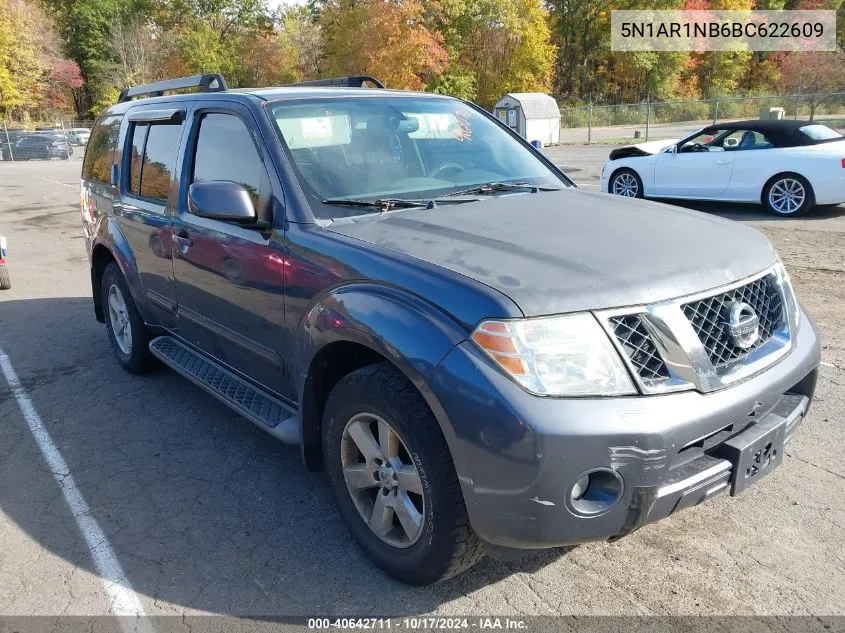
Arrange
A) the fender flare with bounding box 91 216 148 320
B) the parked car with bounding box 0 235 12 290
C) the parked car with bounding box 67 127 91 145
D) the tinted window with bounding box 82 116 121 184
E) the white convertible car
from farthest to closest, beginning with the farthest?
1. the parked car with bounding box 67 127 91 145
2. the white convertible car
3. the parked car with bounding box 0 235 12 290
4. the tinted window with bounding box 82 116 121 184
5. the fender flare with bounding box 91 216 148 320

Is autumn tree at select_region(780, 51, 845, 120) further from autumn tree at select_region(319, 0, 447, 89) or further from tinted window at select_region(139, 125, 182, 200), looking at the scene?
tinted window at select_region(139, 125, 182, 200)

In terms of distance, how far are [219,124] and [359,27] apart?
43617 millimetres

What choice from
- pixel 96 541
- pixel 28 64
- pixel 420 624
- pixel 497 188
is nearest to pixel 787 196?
pixel 497 188

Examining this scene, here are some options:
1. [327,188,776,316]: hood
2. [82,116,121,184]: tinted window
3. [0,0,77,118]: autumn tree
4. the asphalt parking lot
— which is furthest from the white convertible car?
[0,0,77,118]: autumn tree

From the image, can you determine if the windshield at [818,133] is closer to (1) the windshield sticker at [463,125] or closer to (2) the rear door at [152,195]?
(1) the windshield sticker at [463,125]

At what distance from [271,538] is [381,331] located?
1275 millimetres

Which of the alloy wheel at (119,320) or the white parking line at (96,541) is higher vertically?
the alloy wheel at (119,320)

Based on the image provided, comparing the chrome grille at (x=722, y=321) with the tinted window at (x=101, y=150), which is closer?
the chrome grille at (x=722, y=321)

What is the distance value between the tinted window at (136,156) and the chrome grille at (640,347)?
351 centimetres

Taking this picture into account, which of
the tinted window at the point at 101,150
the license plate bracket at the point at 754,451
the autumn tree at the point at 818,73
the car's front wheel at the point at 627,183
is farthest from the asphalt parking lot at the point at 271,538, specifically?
the autumn tree at the point at 818,73

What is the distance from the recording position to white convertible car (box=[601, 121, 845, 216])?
33.6ft

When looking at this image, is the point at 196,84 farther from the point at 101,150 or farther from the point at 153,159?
the point at 101,150

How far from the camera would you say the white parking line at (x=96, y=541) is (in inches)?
108

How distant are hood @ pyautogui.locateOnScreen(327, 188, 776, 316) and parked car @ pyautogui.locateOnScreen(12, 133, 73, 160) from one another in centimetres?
3781
